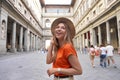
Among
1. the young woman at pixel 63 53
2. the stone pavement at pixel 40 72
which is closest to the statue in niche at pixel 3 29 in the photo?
the stone pavement at pixel 40 72

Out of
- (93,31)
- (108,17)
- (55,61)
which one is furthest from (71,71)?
(93,31)

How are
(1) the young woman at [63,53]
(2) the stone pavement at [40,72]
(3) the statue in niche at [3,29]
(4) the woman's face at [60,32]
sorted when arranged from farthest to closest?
(3) the statue in niche at [3,29] < (2) the stone pavement at [40,72] < (4) the woman's face at [60,32] < (1) the young woman at [63,53]

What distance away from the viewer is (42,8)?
207ft

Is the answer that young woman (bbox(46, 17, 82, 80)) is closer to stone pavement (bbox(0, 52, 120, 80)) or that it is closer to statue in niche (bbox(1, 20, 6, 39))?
stone pavement (bbox(0, 52, 120, 80))

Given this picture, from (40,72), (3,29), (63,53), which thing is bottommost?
(40,72)

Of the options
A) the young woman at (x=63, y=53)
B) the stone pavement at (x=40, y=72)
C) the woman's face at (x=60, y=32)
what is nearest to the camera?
the young woman at (x=63, y=53)

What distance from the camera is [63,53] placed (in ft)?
5.62

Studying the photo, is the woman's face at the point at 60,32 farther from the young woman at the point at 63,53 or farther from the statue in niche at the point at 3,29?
the statue in niche at the point at 3,29

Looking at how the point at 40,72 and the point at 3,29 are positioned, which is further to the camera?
the point at 3,29

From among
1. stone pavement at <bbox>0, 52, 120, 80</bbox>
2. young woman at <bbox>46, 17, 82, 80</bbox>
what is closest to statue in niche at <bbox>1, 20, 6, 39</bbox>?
stone pavement at <bbox>0, 52, 120, 80</bbox>

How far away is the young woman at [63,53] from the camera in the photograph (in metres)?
1.65

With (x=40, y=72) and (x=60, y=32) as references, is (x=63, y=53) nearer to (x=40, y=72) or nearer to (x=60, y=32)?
(x=60, y=32)

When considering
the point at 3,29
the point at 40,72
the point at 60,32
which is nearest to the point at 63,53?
the point at 60,32

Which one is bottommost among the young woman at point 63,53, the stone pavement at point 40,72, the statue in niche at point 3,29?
the stone pavement at point 40,72
